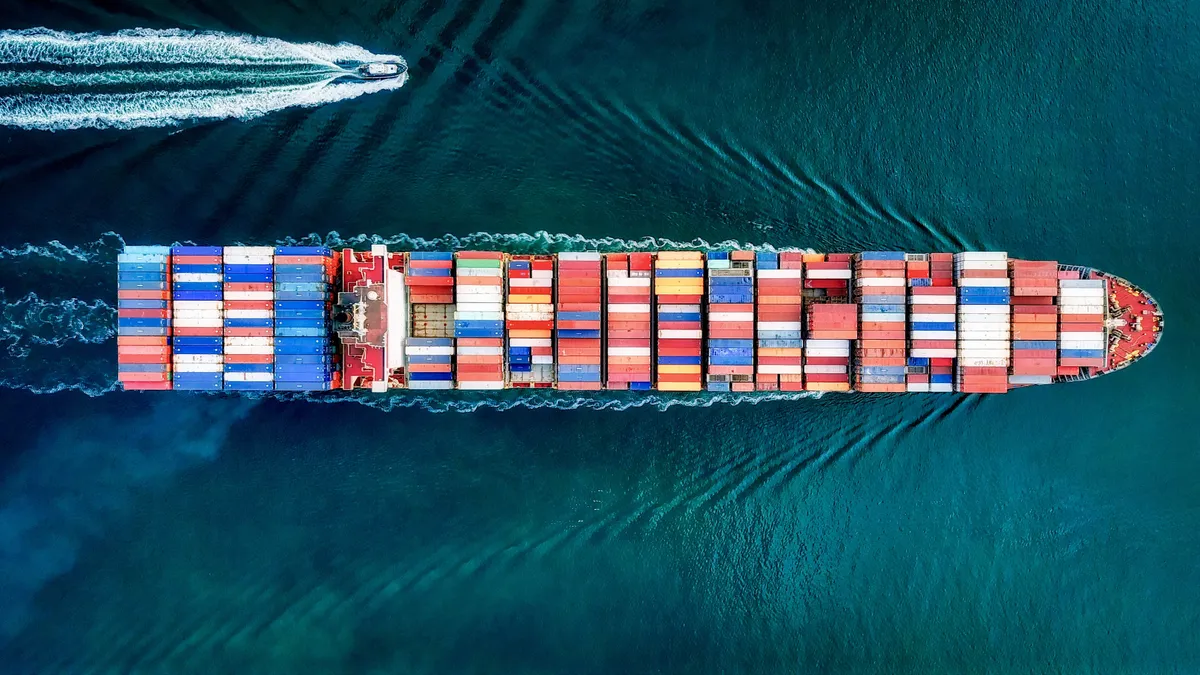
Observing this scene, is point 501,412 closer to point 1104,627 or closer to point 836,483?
point 836,483

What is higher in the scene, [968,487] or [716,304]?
[716,304]

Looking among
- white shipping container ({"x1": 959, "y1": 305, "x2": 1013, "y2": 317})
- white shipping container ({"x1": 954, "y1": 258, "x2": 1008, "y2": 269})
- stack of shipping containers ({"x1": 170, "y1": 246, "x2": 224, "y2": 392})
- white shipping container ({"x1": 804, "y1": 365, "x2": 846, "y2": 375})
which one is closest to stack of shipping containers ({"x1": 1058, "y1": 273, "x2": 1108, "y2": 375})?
white shipping container ({"x1": 959, "y1": 305, "x2": 1013, "y2": 317})

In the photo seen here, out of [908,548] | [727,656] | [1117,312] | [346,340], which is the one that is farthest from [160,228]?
[1117,312]

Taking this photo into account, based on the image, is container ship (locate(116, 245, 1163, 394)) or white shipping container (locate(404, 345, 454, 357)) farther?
white shipping container (locate(404, 345, 454, 357))

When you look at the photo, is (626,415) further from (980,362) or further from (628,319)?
(980,362)

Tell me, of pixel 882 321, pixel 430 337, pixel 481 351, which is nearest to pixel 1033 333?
pixel 882 321

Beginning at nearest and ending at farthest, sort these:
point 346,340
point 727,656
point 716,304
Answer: point 346,340
point 716,304
point 727,656

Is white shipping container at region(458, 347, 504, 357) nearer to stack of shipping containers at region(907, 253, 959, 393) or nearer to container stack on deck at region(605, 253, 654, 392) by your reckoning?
container stack on deck at region(605, 253, 654, 392)
